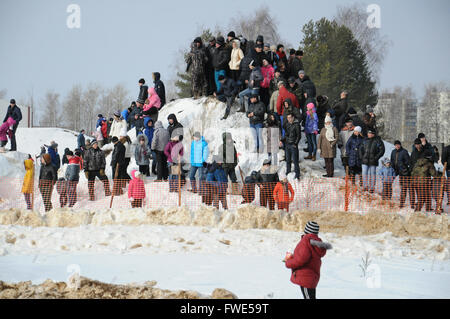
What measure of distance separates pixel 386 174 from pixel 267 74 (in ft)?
15.8

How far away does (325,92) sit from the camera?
35031mm

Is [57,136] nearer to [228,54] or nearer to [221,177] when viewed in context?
[228,54]

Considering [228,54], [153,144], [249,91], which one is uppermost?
[228,54]

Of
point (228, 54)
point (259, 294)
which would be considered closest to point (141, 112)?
point (228, 54)

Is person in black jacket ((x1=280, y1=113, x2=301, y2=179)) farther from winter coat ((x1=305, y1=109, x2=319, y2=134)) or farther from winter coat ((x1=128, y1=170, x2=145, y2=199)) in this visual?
winter coat ((x1=128, y1=170, x2=145, y2=199))

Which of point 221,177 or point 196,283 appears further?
point 221,177

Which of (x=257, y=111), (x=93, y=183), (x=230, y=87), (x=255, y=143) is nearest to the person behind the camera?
(x=93, y=183)

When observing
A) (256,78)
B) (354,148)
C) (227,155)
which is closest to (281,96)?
(256,78)

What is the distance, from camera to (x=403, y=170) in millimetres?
13719

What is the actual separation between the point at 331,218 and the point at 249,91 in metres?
5.25

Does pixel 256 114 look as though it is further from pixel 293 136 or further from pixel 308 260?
pixel 308 260

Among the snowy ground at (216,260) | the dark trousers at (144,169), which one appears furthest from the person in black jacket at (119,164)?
the snowy ground at (216,260)
